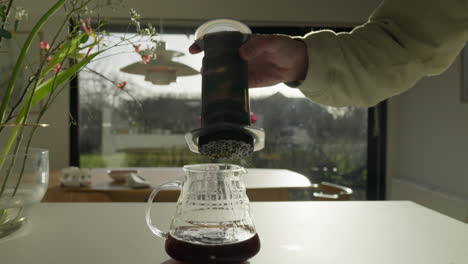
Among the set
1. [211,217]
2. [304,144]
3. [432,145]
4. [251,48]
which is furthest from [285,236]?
[304,144]

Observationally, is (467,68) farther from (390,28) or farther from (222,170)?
(222,170)

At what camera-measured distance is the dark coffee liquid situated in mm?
521

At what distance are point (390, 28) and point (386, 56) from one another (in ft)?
0.20

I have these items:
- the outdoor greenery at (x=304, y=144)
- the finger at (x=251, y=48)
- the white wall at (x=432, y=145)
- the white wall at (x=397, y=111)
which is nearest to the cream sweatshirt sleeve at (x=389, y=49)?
the finger at (x=251, y=48)

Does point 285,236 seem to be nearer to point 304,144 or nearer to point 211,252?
point 211,252

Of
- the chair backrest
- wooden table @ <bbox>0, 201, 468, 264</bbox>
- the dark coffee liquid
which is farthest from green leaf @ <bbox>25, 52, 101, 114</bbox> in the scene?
the chair backrest

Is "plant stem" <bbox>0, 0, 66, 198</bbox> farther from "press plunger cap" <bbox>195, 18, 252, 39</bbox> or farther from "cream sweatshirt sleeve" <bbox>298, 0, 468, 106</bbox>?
"cream sweatshirt sleeve" <bbox>298, 0, 468, 106</bbox>

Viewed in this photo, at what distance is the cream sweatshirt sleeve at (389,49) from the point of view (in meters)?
0.78

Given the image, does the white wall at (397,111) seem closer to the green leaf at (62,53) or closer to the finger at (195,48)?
the finger at (195,48)

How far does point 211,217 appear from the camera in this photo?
56 centimetres

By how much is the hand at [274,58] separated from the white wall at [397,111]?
7.61 feet

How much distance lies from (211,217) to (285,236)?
19 centimetres

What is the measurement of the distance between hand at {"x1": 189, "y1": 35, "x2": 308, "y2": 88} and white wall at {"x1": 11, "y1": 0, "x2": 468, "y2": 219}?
7.61ft

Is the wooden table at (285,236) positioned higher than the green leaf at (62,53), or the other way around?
the green leaf at (62,53)
